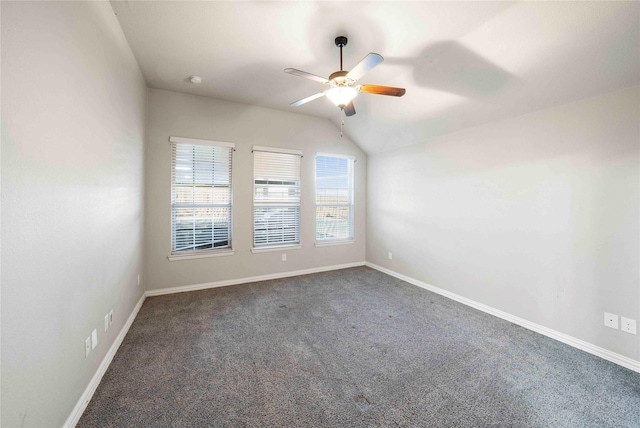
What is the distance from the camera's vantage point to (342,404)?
173 centimetres

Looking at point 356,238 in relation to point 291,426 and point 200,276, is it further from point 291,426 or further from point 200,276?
point 291,426

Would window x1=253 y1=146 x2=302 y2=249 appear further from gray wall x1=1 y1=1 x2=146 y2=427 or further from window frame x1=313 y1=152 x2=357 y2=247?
gray wall x1=1 y1=1 x2=146 y2=427

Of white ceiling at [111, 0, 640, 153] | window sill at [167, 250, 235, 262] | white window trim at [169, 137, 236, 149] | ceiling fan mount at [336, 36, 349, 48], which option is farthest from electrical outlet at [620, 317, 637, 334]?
white window trim at [169, 137, 236, 149]

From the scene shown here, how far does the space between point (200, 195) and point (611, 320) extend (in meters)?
4.83

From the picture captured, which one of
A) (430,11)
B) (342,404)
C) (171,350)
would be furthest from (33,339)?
(430,11)

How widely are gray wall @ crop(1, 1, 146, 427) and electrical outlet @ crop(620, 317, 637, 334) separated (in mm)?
4019

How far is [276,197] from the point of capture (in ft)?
14.4

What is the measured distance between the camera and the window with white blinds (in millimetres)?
3740

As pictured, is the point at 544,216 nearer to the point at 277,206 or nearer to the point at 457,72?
the point at 457,72

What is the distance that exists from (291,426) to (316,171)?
3.78m

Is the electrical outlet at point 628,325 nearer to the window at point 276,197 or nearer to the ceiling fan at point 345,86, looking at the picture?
the ceiling fan at point 345,86

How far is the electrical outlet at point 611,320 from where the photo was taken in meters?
2.25

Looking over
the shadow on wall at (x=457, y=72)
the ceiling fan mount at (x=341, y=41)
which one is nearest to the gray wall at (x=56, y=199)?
the ceiling fan mount at (x=341, y=41)

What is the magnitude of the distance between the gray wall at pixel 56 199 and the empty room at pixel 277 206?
1 cm
